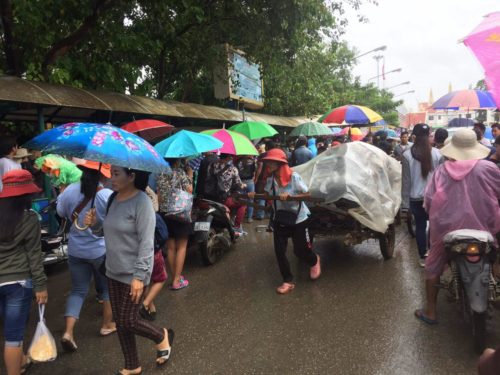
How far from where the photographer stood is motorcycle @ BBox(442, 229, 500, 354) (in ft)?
10.2

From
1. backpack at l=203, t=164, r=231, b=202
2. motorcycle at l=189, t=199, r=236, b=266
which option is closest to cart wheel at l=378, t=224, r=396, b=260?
motorcycle at l=189, t=199, r=236, b=266

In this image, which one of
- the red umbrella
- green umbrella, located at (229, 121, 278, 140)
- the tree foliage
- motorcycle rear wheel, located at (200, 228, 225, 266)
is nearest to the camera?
motorcycle rear wheel, located at (200, 228, 225, 266)

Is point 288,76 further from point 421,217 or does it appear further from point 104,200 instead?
point 104,200

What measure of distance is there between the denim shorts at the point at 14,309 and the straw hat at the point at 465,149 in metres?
3.56

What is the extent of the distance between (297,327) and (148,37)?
30.3ft

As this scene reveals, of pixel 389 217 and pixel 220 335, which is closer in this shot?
pixel 220 335

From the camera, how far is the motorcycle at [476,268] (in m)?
3.10

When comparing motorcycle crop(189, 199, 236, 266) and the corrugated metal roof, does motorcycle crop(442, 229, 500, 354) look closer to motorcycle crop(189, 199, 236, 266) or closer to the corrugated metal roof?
motorcycle crop(189, 199, 236, 266)

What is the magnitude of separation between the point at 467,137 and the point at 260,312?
2623mm

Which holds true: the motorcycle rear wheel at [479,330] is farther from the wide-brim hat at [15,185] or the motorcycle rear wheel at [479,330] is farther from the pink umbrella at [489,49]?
the wide-brim hat at [15,185]

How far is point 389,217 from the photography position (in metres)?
5.05

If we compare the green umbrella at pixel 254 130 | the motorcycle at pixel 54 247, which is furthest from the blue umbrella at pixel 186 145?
the green umbrella at pixel 254 130

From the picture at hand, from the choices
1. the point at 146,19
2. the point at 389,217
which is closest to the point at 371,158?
the point at 389,217

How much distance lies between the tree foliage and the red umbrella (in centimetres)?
242
